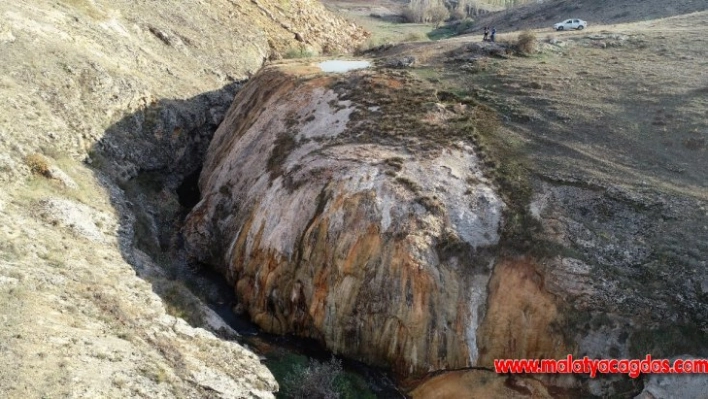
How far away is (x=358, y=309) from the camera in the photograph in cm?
1477

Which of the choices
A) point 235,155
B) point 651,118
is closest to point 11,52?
point 235,155

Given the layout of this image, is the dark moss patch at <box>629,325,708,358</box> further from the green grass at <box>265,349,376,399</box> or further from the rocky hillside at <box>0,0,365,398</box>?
the rocky hillside at <box>0,0,365,398</box>

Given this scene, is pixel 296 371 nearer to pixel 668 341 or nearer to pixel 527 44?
pixel 668 341

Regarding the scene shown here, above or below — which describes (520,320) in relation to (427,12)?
below

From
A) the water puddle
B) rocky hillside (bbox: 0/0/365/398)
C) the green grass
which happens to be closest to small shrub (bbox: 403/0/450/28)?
rocky hillside (bbox: 0/0/365/398)

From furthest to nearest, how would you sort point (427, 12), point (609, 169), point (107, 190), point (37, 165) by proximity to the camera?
Result: point (427, 12) < point (107, 190) < point (609, 169) < point (37, 165)

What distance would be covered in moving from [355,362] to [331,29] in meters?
33.4

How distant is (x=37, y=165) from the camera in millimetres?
15891

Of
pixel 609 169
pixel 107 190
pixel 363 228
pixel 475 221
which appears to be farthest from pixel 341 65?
pixel 609 169

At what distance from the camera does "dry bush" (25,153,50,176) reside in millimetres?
15777

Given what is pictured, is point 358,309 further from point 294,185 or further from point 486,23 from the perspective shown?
point 486,23

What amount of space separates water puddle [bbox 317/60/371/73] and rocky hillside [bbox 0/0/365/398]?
6213 mm

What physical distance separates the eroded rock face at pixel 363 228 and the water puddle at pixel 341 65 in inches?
145

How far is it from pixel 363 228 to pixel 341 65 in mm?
12502
